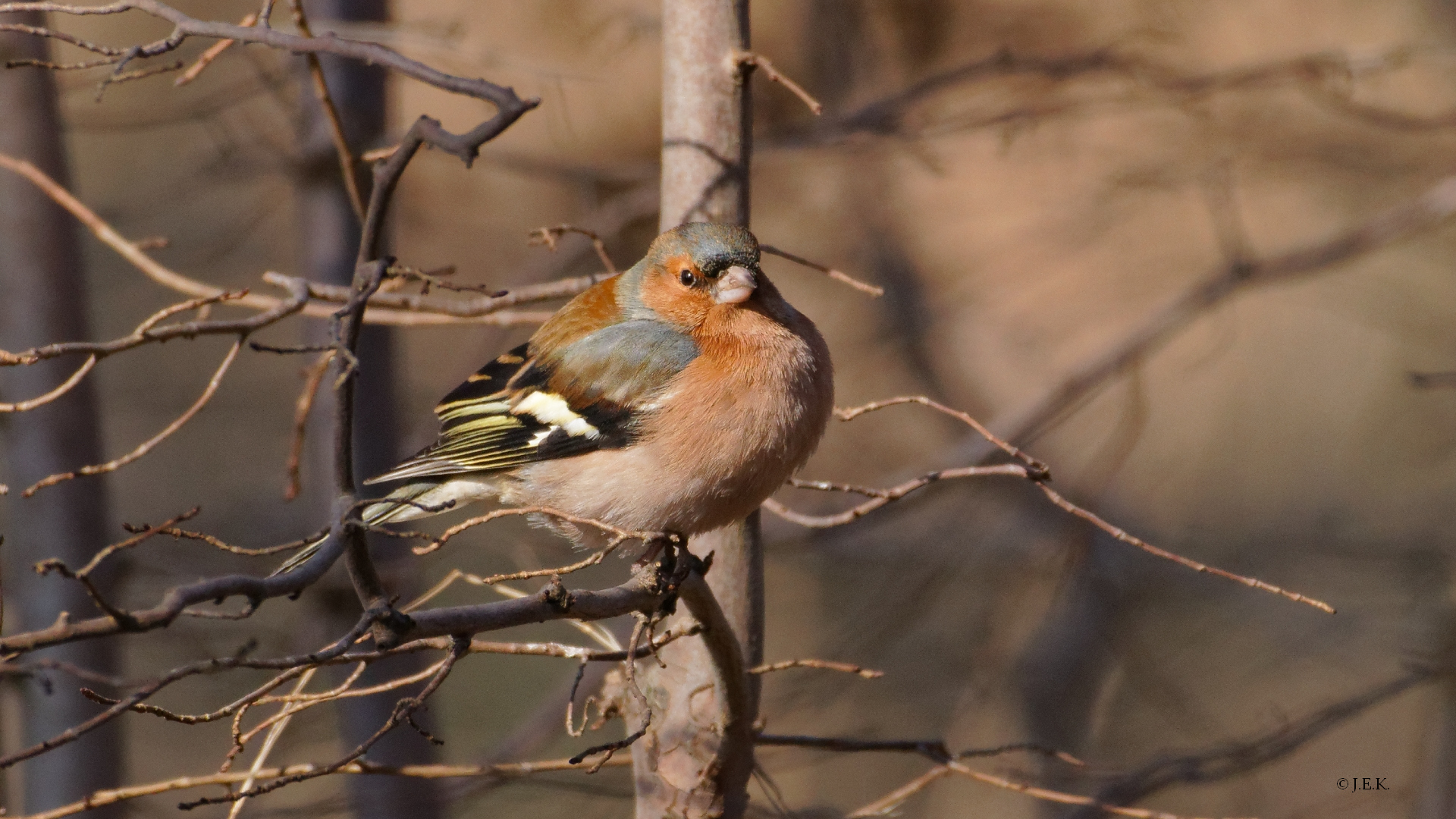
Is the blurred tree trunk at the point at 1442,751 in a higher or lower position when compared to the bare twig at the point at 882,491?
lower

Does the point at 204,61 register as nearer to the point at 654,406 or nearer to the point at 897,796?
the point at 654,406

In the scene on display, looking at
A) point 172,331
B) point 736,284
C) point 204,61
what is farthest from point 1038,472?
point 204,61

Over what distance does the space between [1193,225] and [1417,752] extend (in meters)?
3.23

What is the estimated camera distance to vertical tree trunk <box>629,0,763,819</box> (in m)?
3.07

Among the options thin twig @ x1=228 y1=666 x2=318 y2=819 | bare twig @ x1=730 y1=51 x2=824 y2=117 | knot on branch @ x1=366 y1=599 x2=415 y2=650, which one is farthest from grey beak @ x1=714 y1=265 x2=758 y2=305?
knot on branch @ x1=366 y1=599 x2=415 y2=650

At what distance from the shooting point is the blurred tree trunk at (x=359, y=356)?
4.75m

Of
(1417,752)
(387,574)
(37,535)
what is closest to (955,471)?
(387,574)

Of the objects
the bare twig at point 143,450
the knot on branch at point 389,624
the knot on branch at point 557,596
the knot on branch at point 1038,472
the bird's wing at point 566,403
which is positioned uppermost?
the bird's wing at point 566,403

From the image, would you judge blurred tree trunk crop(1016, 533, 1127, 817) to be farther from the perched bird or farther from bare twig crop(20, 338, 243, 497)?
bare twig crop(20, 338, 243, 497)

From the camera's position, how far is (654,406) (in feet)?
10.8

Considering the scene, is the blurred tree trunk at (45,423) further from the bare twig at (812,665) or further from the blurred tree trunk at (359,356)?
the bare twig at (812,665)

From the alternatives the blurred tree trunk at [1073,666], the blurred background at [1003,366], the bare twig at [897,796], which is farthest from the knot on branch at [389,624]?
the blurred tree trunk at [1073,666]

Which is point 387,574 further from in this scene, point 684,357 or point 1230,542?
point 1230,542

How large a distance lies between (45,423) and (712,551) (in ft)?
8.93
